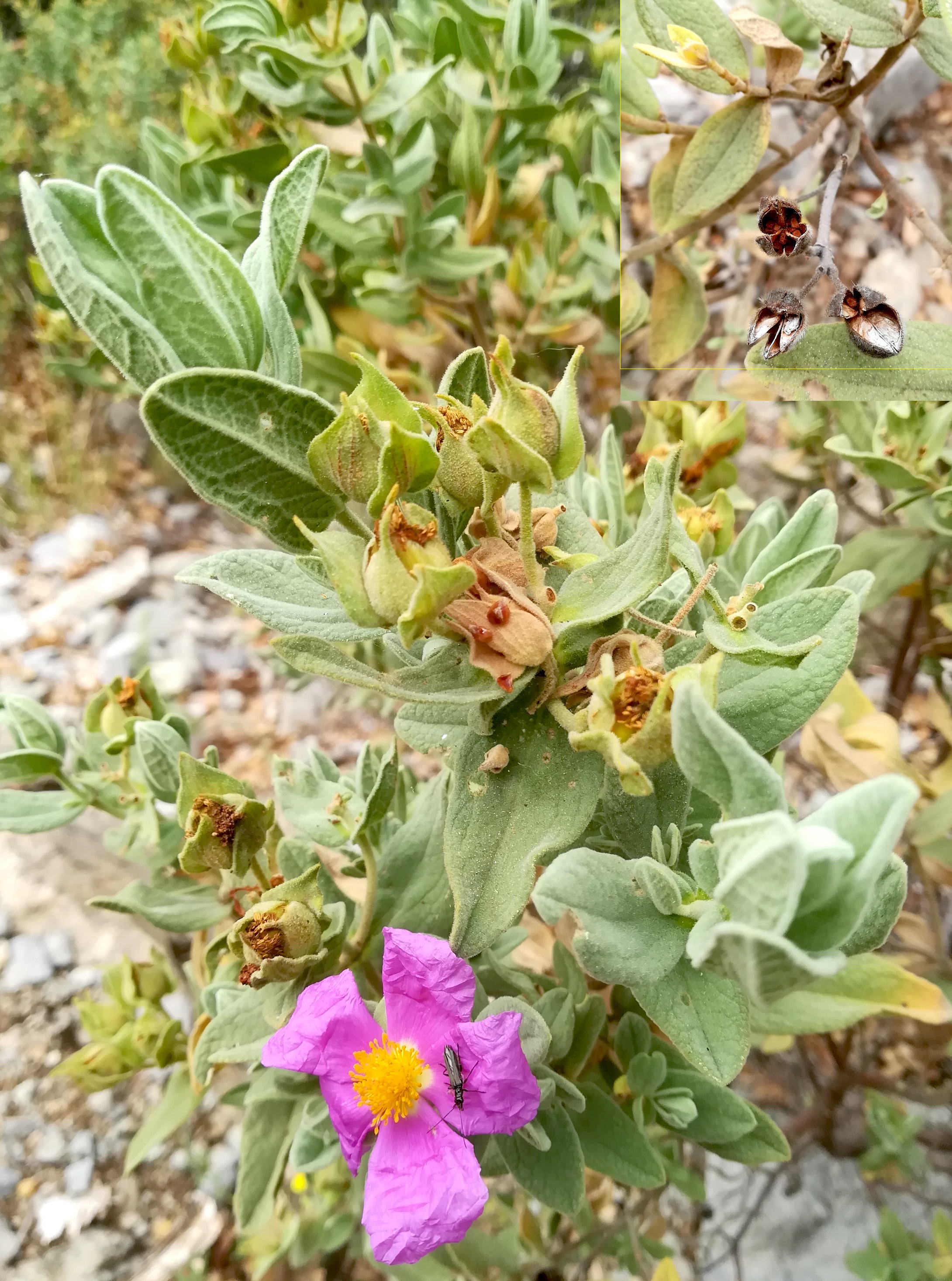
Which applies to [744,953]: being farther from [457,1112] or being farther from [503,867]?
[457,1112]

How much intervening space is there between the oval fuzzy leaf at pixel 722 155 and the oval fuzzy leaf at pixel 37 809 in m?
0.77

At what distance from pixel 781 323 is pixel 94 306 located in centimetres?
45

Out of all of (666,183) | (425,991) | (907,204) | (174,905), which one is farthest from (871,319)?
(174,905)

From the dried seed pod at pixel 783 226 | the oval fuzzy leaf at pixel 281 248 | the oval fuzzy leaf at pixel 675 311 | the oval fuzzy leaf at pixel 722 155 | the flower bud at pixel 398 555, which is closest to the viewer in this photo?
the flower bud at pixel 398 555

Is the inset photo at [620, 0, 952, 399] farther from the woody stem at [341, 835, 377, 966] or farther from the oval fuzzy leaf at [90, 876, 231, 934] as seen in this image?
the oval fuzzy leaf at [90, 876, 231, 934]

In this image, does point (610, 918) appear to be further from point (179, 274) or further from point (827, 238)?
point (827, 238)

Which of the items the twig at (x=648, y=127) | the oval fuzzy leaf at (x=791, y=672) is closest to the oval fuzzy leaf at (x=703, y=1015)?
the oval fuzzy leaf at (x=791, y=672)

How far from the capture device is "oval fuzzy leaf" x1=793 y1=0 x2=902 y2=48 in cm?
67

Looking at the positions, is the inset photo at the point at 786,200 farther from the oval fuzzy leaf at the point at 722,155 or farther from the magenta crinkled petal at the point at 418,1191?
the magenta crinkled petal at the point at 418,1191

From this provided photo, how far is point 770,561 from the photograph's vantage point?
64cm

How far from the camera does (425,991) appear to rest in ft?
1.90

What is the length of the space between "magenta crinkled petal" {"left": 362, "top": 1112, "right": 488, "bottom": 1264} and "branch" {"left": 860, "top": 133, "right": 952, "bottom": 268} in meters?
0.69

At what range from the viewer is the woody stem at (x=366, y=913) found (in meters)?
0.68

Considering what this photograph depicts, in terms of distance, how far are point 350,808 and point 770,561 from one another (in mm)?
368
